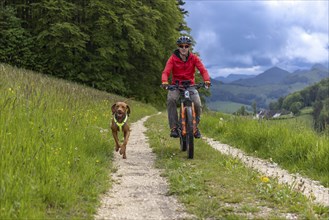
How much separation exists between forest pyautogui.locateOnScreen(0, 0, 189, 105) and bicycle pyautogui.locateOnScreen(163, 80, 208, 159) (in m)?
22.7

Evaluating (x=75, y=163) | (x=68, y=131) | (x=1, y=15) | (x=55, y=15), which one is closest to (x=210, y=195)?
(x=75, y=163)

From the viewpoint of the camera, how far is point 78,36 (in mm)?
30328

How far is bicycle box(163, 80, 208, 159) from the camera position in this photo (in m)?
8.00

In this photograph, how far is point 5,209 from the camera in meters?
3.34

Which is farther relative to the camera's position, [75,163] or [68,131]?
[68,131]

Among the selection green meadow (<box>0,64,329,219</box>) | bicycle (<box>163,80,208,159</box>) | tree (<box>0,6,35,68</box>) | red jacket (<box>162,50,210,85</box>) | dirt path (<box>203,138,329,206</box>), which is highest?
tree (<box>0,6,35,68</box>)

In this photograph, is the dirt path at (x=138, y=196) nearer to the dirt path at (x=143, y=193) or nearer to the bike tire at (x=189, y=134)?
the dirt path at (x=143, y=193)

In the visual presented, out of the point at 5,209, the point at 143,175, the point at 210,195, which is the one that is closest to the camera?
the point at 5,209

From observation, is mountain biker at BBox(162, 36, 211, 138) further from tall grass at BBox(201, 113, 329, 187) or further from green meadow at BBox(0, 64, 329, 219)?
tall grass at BBox(201, 113, 329, 187)

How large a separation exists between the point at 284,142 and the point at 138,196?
5372 mm

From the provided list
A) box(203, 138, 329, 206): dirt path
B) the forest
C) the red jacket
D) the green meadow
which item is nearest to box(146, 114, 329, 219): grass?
the green meadow

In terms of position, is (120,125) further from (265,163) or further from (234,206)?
(234,206)

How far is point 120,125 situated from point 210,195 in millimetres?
3999

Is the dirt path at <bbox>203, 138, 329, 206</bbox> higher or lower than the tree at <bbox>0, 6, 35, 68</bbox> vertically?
lower
